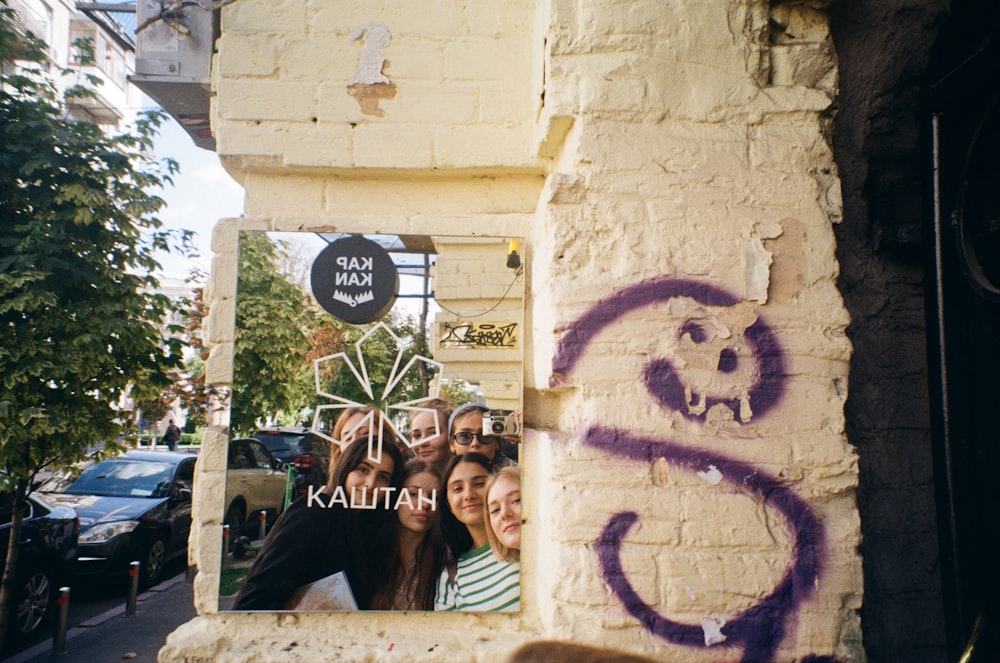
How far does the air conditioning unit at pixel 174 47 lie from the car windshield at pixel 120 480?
20.3 feet

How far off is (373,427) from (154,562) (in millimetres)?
6920

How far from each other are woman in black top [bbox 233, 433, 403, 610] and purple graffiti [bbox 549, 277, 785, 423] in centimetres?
85

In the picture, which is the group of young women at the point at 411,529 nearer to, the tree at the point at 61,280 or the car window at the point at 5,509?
the tree at the point at 61,280

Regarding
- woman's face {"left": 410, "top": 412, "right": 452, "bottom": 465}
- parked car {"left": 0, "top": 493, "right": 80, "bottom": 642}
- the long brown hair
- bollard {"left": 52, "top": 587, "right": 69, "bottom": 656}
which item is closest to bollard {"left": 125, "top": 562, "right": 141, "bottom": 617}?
parked car {"left": 0, "top": 493, "right": 80, "bottom": 642}

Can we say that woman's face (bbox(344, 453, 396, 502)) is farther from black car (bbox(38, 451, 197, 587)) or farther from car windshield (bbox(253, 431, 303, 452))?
black car (bbox(38, 451, 197, 587))

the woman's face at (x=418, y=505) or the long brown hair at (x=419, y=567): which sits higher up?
the woman's face at (x=418, y=505)

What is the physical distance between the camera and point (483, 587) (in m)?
2.58

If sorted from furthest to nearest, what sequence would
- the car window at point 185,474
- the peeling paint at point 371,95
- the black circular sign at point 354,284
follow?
1. the car window at point 185,474
2. the peeling paint at point 371,95
3. the black circular sign at point 354,284

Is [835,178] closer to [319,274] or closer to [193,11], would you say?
[319,274]

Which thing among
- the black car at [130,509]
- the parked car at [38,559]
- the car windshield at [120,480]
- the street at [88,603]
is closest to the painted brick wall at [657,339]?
the parked car at [38,559]

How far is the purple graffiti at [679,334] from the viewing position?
93.5 inches

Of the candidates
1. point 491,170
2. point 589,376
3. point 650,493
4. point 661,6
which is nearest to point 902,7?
point 661,6

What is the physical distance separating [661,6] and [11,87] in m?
5.09

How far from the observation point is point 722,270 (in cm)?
242
